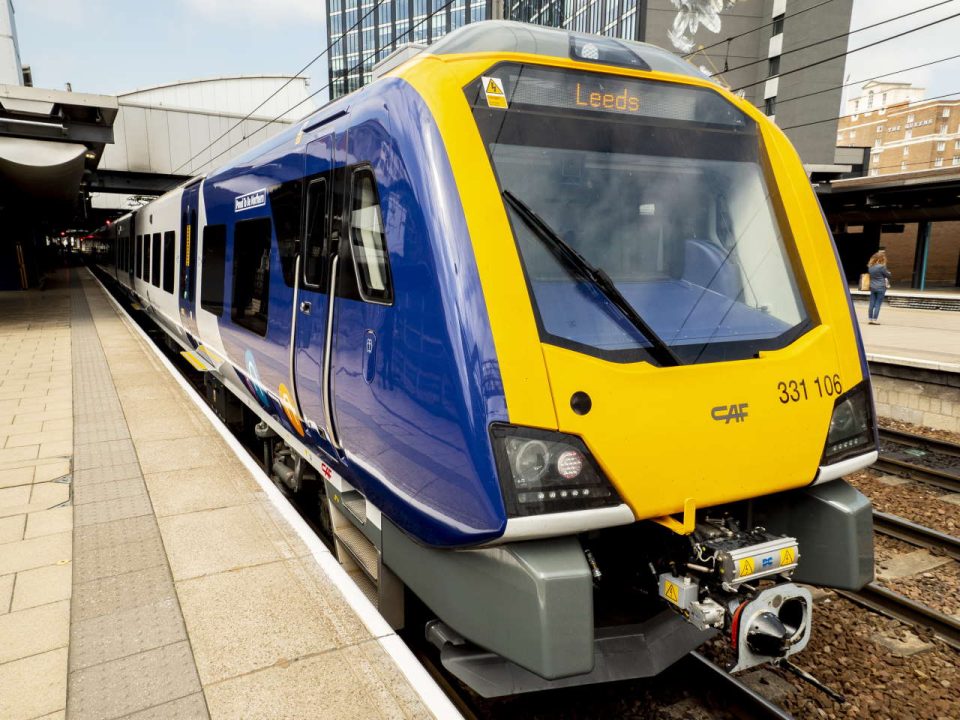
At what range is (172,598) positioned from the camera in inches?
130

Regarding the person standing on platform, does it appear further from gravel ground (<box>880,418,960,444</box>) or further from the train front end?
the train front end

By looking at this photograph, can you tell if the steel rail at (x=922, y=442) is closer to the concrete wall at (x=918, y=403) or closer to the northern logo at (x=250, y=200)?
the concrete wall at (x=918, y=403)

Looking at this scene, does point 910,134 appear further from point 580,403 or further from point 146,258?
point 580,403

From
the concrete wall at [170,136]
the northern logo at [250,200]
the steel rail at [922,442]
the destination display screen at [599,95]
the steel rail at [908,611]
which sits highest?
Answer: the concrete wall at [170,136]

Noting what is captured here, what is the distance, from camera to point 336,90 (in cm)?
8088

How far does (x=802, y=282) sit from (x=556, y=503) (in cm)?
178

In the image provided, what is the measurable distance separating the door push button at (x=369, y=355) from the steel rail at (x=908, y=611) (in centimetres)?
302

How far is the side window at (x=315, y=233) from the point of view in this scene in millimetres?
3494

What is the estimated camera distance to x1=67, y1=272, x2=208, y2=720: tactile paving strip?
8.52 ft

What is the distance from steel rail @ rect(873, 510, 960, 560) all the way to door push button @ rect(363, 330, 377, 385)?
475cm

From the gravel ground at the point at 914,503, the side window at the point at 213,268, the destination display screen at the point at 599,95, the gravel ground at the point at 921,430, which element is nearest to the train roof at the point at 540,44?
the destination display screen at the point at 599,95

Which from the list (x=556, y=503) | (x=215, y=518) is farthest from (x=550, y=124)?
(x=215, y=518)

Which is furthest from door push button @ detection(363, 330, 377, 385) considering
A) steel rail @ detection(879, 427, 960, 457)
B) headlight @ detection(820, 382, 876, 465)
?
steel rail @ detection(879, 427, 960, 457)

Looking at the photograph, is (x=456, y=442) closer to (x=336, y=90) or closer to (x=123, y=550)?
(x=123, y=550)
